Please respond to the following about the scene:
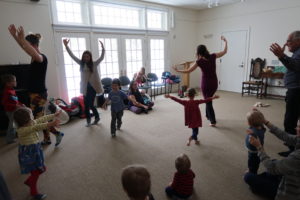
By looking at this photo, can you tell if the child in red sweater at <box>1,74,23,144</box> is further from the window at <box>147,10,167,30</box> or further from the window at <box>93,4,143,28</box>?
the window at <box>147,10,167,30</box>

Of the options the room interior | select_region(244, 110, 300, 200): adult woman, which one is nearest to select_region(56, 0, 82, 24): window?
the room interior

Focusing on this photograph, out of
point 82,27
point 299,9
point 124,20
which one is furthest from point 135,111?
point 299,9

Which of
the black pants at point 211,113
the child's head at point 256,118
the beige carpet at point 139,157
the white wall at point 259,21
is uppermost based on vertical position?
the white wall at point 259,21

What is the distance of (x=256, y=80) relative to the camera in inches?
254

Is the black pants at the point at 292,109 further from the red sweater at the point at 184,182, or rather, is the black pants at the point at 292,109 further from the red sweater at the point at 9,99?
the red sweater at the point at 9,99

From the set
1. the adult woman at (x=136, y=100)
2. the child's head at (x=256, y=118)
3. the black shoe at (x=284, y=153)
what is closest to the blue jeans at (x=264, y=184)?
the child's head at (x=256, y=118)

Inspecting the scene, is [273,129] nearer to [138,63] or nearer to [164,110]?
[164,110]

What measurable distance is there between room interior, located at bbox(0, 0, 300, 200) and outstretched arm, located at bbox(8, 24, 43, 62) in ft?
4.48

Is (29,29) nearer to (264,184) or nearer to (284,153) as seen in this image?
(264,184)

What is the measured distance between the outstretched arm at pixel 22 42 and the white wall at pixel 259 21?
6091mm

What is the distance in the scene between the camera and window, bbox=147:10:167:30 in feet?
21.8

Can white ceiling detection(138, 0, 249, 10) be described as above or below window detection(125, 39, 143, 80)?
above

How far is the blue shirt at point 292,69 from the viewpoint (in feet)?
7.62

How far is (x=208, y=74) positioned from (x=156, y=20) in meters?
4.08
